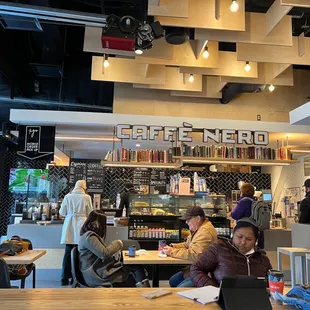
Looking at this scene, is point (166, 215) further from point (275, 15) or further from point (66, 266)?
point (275, 15)

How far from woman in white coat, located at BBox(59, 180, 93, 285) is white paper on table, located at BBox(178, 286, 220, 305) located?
422 cm

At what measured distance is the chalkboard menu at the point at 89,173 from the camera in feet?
32.0

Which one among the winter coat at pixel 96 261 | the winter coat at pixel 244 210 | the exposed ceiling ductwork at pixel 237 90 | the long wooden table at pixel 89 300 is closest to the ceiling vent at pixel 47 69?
the exposed ceiling ductwork at pixel 237 90

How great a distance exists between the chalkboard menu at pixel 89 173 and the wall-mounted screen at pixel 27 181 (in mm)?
2751

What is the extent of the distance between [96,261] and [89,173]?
6.38 metres

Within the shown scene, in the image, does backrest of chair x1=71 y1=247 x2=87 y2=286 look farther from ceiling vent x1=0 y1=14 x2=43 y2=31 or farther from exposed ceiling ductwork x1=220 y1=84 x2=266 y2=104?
exposed ceiling ductwork x1=220 y1=84 x2=266 y2=104

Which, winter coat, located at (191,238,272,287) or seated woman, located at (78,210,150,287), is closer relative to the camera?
winter coat, located at (191,238,272,287)

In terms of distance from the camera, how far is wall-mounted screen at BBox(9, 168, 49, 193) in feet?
39.8

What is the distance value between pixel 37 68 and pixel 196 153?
12.4ft

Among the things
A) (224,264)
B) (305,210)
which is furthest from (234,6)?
(305,210)

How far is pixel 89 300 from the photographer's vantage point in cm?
170

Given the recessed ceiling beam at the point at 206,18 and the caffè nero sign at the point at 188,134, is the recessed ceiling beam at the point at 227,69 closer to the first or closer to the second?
the caffè nero sign at the point at 188,134

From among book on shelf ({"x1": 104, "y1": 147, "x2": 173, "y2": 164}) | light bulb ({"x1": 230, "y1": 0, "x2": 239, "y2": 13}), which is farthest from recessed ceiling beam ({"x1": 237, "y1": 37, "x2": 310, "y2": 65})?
book on shelf ({"x1": 104, "y1": 147, "x2": 173, "y2": 164})

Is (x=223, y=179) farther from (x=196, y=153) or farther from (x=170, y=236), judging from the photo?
(x=170, y=236)
